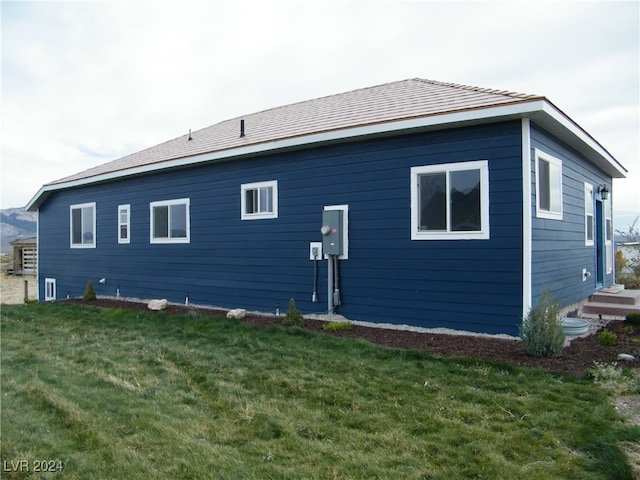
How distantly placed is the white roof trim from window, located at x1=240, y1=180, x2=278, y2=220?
0.67 meters

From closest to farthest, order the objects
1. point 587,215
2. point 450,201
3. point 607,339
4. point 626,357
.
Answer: point 626,357 < point 607,339 < point 450,201 < point 587,215

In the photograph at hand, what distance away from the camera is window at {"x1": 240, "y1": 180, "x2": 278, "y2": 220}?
8.92 m

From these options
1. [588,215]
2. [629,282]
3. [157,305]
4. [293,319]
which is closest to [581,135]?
[588,215]

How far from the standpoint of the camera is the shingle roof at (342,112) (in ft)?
22.6

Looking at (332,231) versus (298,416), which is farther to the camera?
(332,231)

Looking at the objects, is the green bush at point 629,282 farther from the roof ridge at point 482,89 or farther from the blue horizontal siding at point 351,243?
the blue horizontal siding at point 351,243

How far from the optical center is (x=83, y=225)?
13734 millimetres

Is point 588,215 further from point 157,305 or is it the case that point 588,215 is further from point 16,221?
point 16,221

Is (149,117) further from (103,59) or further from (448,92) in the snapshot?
(448,92)

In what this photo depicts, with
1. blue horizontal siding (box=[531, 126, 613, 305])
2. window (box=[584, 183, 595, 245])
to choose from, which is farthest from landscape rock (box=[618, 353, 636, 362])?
window (box=[584, 183, 595, 245])

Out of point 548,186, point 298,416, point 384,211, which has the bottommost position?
point 298,416

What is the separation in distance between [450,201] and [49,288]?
1395 centimetres

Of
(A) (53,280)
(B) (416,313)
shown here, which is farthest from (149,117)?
(B) (416,313)

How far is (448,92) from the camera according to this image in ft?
25.8
